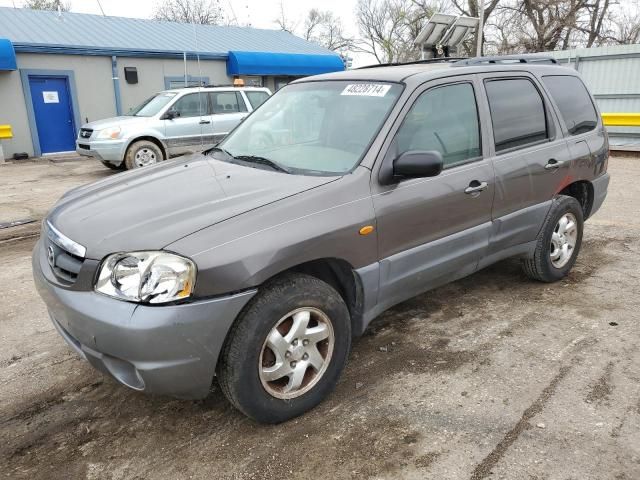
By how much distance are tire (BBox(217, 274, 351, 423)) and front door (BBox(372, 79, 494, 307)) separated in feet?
1.54

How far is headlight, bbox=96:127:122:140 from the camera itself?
1092 centimetres

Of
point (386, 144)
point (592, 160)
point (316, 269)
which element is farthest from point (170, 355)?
point (592, 160)

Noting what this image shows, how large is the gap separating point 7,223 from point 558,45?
1298 inches

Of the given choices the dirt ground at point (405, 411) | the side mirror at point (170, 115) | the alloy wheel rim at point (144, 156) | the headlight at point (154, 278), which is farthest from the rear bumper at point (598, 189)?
the side mirror at point (170, 115)

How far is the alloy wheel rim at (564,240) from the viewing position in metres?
4.54

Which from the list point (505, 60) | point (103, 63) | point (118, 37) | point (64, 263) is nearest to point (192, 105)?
point (103, 63)

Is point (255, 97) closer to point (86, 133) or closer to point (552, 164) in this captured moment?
point (86, 133)

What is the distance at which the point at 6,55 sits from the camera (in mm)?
14258

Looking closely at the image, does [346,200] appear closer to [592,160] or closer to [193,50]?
[592,160]

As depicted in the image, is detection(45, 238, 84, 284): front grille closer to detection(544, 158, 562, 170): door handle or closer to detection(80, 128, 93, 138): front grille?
detection(544, 158, 562, 170): door handle

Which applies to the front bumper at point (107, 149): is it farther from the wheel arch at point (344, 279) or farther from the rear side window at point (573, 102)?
the wheel arch at point (344, 279)

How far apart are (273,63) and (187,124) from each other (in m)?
8.67

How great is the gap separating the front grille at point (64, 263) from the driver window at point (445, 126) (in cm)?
190

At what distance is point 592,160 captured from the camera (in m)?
4.67
